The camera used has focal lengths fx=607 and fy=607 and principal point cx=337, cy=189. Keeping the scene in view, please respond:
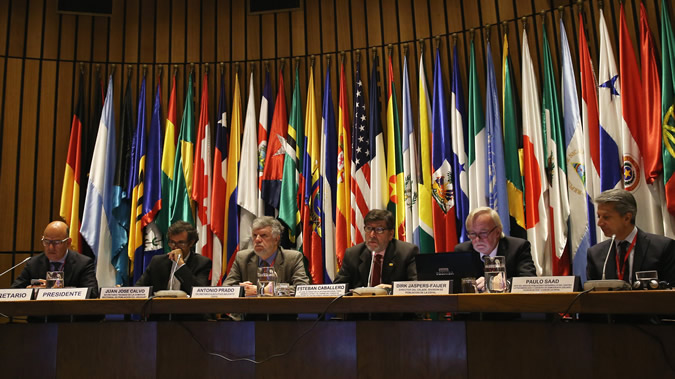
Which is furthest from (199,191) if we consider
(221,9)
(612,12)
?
(612,12)

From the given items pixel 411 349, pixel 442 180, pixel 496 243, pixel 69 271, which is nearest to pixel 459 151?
pixel 442 180

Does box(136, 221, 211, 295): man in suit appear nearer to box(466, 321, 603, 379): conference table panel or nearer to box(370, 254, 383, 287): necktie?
box(370, 254, 383, 287): necktie

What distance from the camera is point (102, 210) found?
6211mm

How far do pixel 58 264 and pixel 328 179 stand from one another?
99.9 inches

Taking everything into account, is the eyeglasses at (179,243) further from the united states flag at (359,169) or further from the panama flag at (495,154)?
the panama flag at (495,154)

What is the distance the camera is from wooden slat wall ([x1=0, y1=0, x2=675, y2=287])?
6121mm

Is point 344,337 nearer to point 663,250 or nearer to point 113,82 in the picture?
point 663,250

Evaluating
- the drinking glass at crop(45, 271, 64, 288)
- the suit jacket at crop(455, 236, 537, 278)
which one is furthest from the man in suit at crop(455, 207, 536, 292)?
the drinking glass at crop(45, 271, 64, 288)

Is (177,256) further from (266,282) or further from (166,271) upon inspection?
(266,282)

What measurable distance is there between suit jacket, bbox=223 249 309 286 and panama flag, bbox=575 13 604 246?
2.24 metres

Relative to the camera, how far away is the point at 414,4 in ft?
20.4

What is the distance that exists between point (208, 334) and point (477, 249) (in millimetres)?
1926

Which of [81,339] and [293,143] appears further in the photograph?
[293,143]

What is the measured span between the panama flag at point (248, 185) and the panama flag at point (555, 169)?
2.81 meters
